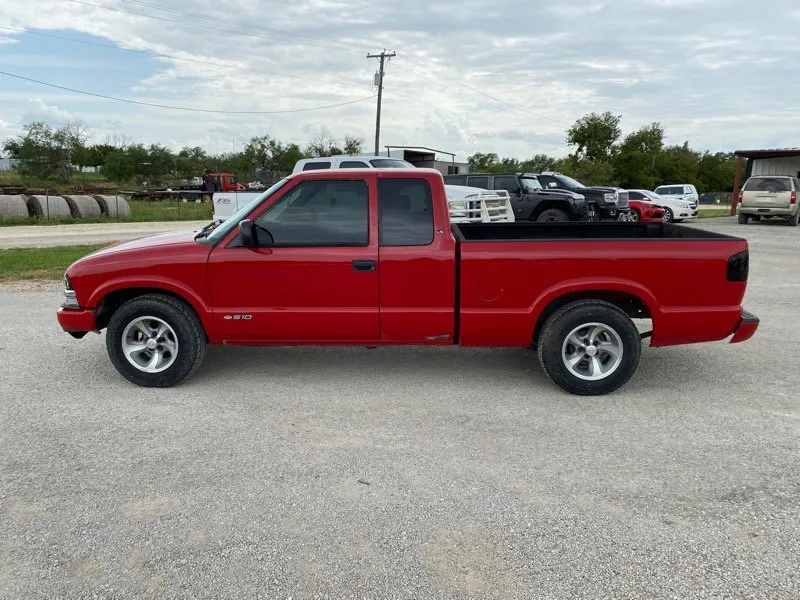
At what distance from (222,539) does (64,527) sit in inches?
32.9

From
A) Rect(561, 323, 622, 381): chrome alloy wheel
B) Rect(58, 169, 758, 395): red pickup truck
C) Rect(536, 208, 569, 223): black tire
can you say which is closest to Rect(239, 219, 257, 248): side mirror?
Rect(58, 169, 758, 395): red pickup truck

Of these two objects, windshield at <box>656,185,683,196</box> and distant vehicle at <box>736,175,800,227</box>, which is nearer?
distant vehicle at <box>736,175,800,227</box>

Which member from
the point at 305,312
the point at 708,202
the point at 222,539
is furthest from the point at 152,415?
the point at 708,202

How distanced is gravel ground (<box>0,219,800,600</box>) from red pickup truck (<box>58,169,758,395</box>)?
45 centimetres

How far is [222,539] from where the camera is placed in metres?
2.96

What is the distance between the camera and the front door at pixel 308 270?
4.77m

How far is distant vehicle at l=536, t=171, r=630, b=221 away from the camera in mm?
19406

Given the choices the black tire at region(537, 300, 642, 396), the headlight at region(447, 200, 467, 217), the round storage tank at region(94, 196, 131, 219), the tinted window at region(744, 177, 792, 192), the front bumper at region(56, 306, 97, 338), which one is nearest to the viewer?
the black tire at region(537, 300, 642, 396)

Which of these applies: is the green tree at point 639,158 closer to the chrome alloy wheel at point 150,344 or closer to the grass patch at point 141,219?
the grass patch at point 141,219

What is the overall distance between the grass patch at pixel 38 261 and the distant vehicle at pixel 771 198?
21.9 m

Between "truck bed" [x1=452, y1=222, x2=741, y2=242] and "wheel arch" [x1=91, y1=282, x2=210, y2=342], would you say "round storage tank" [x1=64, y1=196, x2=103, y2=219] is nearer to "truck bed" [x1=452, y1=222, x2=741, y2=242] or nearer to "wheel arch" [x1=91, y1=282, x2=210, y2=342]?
"wheel arch" [x1=91, y1=282, x2=210, y2=342]

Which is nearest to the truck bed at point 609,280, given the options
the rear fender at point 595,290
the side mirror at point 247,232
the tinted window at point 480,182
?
the rear fender at point 595,290

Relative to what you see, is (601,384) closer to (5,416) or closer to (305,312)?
(305,312)

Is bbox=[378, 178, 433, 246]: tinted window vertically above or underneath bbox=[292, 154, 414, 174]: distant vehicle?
underneath
